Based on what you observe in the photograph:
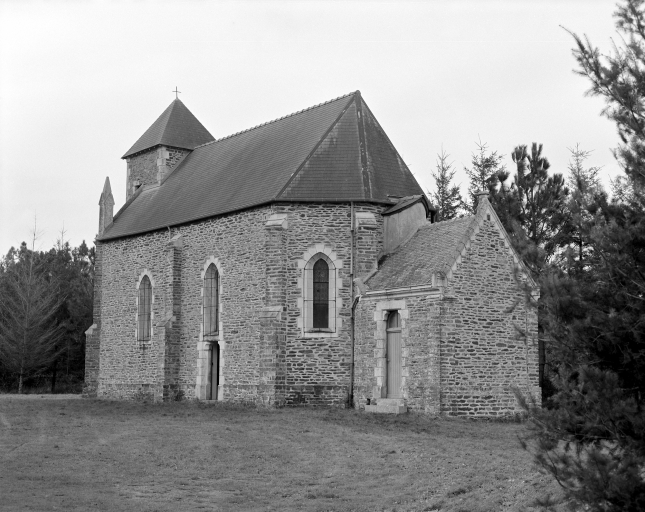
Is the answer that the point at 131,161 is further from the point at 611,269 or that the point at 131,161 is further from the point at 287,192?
the point at 611,269

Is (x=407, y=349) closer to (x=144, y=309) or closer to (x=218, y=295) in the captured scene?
(x=218, y=295)

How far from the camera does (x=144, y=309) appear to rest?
3120 centimetres

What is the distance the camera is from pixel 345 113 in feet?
89.7

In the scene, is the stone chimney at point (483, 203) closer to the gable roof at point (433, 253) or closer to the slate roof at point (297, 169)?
the gable roof at point (433, 253)

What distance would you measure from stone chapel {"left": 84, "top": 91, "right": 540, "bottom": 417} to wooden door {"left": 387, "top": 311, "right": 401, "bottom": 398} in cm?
4

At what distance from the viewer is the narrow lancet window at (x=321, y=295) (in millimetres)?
24781

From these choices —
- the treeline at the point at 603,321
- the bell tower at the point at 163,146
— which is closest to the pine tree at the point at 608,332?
the treeline at the point at 603,321

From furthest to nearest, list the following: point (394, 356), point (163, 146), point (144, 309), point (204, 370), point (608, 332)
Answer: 1. point (163, 146)
2. point (144, 309)
3. point (204, 370)
4. point (394, 356)
5. point (608, 332)

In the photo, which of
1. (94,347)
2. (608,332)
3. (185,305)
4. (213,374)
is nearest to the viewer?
(608,332)

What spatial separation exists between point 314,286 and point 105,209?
14017 mm

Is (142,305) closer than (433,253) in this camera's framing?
No

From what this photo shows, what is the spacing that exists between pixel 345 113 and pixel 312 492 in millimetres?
17074

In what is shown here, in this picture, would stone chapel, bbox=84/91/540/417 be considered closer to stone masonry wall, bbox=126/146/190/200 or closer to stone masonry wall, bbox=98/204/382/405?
stone masonry wall, bbox=98/204/382/405

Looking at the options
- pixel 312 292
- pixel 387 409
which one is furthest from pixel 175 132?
pixel 387 409
